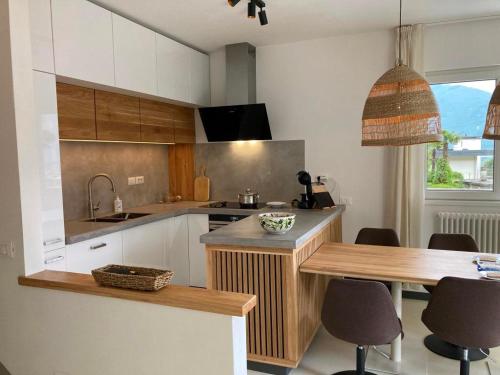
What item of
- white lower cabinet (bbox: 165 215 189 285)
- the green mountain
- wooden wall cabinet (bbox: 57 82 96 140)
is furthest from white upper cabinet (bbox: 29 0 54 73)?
the green mountain

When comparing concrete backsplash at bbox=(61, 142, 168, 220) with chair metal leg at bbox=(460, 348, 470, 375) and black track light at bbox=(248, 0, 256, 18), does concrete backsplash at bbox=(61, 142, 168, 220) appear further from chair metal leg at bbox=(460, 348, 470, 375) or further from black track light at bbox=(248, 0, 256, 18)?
chair metal leg at bbox=(460, 348, 470, 375)

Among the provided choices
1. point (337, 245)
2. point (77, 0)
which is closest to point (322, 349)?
point (337, 245)

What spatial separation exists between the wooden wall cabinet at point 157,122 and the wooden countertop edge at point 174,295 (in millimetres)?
2160

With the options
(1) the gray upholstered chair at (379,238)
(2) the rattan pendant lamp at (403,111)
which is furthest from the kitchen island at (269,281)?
(2) the rattan pendant lamp at (403,111)

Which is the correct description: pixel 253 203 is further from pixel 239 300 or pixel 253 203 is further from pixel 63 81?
pixel 239 300

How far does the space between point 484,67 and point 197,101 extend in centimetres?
285

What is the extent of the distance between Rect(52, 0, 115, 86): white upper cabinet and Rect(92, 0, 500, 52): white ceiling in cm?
20

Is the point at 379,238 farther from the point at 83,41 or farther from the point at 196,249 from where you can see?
the point at 83,41

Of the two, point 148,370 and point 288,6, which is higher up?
point 288,6

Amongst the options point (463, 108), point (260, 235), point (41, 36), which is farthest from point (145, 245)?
point (463, 108)

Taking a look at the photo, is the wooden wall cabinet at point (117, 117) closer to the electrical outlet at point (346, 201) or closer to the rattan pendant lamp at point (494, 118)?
the electrical outlet at point (346, 201)

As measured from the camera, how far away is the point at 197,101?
4.44m

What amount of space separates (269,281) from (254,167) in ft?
7.01

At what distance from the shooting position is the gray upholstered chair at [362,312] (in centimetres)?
217
